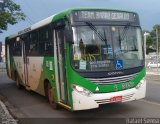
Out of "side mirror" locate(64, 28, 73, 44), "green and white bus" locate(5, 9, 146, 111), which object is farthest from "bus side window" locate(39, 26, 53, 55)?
"side mirror" locate(64, 28, 73, 44)

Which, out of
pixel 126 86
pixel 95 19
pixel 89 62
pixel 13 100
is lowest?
pixel 13 100

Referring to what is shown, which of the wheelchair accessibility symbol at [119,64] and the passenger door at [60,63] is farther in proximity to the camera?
the passenger door at [60,63]

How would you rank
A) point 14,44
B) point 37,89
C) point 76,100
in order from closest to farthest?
point 76,100
point 37,89
point 14,44

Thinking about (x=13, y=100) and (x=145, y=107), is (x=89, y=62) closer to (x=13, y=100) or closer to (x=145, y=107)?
(x=145, y=107)

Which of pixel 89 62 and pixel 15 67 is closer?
pixel 89 62

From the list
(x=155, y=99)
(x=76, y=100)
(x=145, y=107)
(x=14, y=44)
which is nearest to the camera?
(x=76, y=100)

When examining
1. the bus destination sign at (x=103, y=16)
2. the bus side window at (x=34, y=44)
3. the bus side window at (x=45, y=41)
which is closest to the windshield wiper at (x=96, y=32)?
the bus destination sign at (x=103, y=16)

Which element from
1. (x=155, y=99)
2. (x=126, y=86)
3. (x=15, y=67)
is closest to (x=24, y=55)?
(x=15, y=67)

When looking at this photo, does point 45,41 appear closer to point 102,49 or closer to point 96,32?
point 96,32

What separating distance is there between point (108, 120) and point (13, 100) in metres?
6.63

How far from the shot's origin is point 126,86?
9844mm

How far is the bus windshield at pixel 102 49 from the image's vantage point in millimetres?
9484

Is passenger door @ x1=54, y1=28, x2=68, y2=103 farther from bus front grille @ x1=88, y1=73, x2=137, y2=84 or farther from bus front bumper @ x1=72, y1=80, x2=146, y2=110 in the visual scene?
bus front grille @ x1=88, y1=73, x2=137, y2=84

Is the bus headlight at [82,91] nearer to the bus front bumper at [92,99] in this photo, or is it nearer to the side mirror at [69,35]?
the bus front bumper at [92,99]
